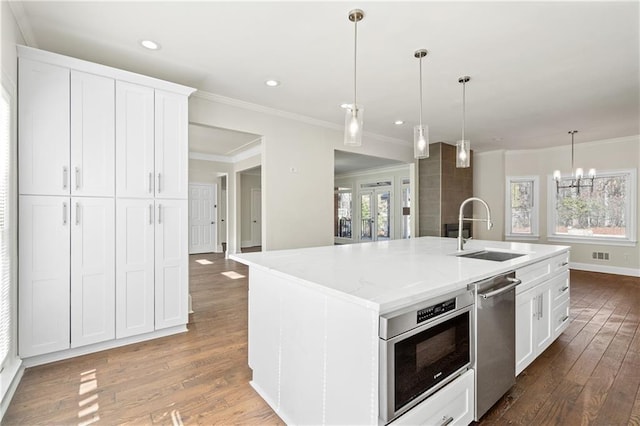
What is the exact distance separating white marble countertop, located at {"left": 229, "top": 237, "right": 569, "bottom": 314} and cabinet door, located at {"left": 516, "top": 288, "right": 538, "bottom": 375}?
10.4 inches

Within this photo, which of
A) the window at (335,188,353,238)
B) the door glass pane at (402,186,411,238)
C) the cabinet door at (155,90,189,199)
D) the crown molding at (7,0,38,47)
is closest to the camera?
the crown molding at (7,0,38,47)

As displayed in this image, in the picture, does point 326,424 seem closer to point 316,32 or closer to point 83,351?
point 83,351

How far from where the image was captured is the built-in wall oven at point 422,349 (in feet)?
3.96

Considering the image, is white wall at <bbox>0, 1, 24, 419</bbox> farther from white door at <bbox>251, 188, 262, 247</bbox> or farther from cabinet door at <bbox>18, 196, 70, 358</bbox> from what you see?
white door at <bbox>251, 188, 262, 247</bbox>

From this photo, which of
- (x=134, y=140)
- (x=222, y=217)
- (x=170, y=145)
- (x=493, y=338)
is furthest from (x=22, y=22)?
(x=222, y=217)

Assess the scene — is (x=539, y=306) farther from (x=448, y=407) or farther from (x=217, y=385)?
(x=217, y=385)

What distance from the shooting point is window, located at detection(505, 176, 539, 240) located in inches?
266

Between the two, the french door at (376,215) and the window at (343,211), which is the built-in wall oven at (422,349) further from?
the window at (343,211)

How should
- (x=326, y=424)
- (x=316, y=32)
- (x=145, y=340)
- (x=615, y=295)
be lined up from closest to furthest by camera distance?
(x=326, y=424) < (x=316, y=32) < (x=145, y=340) < (x=615, y=295)

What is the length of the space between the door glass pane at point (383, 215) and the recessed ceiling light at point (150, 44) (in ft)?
24.3

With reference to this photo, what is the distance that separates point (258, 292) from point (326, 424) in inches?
33.7

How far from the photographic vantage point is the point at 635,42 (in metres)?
2.46

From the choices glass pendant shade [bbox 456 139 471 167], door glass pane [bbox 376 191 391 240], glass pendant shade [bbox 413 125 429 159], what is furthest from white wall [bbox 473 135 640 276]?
glass pendant shade [bbox 413 125 429 159]

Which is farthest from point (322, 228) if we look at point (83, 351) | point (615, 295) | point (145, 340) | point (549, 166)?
point (549, 166)
